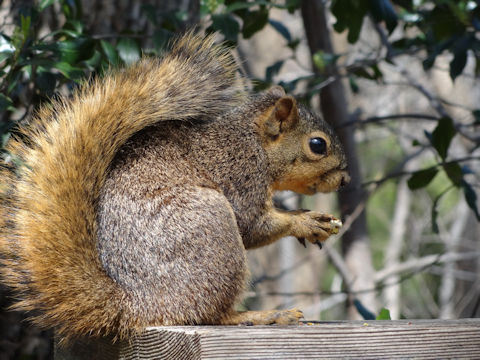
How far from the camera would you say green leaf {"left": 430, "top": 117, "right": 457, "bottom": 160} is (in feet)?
7.80

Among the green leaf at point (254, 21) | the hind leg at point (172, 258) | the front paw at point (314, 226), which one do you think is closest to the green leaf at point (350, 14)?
the green leaf at point (254, 21)

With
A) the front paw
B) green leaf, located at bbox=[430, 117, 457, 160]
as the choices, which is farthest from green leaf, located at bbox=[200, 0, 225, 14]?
green leaf, located at bbox=[430, 117, 457, 160]

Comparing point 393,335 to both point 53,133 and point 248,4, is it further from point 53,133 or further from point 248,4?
point 248,4

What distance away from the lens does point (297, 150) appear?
2.00 m

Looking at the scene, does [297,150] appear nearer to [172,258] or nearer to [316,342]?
[172,258]

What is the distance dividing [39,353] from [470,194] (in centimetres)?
182

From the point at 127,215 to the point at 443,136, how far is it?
1.38m

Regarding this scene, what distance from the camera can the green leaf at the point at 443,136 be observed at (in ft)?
7.80

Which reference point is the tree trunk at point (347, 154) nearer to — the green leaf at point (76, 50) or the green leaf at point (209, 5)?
the green leaf at point (209, 5)

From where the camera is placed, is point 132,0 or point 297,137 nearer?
point 297,137

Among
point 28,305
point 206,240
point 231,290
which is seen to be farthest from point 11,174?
point 231,290

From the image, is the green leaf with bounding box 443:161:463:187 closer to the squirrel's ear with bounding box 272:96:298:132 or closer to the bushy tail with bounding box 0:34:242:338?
the squirrel's ear with bounding box 272:96:298:132

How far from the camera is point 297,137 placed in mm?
2027

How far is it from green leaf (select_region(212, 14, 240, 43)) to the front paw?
680 millimetres
